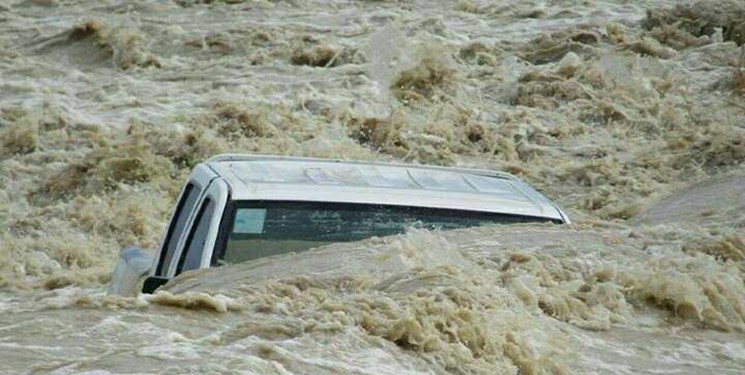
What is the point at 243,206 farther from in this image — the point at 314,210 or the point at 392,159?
the point at 392,159

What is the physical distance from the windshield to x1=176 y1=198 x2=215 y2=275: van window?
0.45ft

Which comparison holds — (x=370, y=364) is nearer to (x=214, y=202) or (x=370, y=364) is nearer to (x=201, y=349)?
(x=201, y=349)

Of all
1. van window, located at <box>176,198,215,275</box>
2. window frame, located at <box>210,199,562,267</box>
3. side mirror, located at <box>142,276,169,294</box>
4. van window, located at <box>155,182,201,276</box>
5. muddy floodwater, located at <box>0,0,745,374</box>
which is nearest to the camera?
muddy floodwater, located at <box>0,0,745,374</box>

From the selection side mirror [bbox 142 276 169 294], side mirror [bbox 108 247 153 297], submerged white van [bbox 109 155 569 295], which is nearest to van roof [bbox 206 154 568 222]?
submerged white van [bbox 109 155 569 295]

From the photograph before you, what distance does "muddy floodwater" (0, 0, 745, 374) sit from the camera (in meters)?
5.64

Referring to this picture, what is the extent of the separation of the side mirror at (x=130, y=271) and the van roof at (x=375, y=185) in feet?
1.77

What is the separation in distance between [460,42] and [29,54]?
521 cm

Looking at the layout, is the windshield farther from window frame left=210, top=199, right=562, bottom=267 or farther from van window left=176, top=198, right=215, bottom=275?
van window left=176, top=198, right=215, bottom=275

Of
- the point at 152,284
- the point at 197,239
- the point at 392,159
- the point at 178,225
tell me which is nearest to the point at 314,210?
the point at 197,239

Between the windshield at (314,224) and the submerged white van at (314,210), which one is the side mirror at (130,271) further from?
the windshield at (314,224)

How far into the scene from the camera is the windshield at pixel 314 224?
7.40 metres

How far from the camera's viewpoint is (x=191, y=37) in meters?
24.0

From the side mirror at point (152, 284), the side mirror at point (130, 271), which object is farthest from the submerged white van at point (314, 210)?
the side mirror at point (130, 271)

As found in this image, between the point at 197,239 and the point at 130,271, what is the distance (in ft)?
2.42
